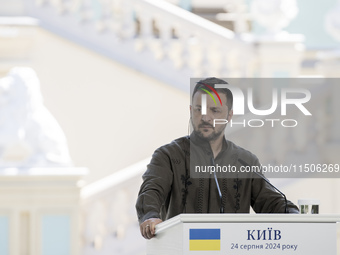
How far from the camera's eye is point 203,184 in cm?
387

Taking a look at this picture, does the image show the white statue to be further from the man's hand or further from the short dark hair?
the man's hand

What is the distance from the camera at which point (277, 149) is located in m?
6.98

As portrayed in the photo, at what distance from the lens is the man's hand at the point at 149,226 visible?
3535 millimetres

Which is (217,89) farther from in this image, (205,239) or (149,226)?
(205,239)

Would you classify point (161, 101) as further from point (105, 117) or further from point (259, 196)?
point (259, 196)

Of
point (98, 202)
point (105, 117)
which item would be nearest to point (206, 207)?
point (98, 202)

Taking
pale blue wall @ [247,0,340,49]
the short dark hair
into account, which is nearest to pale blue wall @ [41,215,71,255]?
the short dark hair

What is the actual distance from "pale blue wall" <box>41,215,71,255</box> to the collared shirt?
250 centimetres

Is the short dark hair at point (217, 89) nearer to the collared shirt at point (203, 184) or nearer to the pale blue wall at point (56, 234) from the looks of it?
the collared shirt at point (203, 184)

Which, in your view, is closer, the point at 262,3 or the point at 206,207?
the point at 206,207

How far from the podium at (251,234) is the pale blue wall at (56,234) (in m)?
3.05

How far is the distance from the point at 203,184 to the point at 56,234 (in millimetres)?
2659

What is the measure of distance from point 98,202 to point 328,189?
1.83m

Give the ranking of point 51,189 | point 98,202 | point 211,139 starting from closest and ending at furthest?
point 211,139 < point 51,189 < point 98,202
